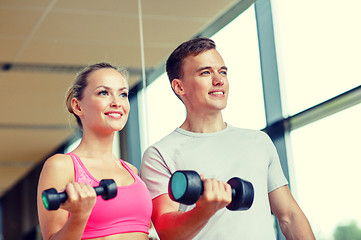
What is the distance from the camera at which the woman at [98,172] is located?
4.56ft

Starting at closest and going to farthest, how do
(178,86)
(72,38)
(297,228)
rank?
1. (297,228)
2. (178,86)
3. (72,38)

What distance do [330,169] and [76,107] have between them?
1.16 metres

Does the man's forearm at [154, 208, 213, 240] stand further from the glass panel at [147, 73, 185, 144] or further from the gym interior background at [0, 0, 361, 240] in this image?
the glass panel at [147, 73, 185, 144]

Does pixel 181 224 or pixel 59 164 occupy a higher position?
pixel 59 164

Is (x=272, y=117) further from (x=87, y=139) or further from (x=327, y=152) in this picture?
(x=87, y=139)

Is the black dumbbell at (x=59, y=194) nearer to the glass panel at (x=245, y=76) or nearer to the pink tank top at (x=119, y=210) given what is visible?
the pink tank top at (x=119, y=210)

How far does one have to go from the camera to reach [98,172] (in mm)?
1525

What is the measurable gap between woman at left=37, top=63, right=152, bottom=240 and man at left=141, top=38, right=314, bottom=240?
0.06m

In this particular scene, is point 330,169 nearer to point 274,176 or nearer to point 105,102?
point 274,176

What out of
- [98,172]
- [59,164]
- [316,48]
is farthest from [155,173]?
[316,48]

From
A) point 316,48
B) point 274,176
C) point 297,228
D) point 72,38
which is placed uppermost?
point 72,38

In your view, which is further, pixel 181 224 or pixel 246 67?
pixel 246 67

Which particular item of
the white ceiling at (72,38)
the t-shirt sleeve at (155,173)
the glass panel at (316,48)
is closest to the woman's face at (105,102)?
the t-shirt sleeve at (155,173)

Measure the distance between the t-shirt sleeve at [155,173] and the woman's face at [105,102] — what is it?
110 mm
